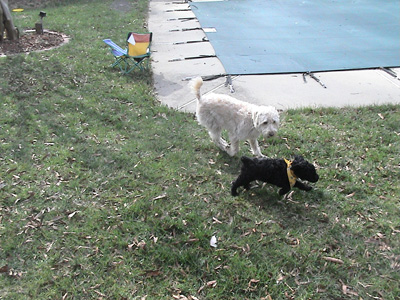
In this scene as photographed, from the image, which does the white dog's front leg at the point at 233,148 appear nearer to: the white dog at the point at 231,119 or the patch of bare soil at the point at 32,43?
the white dog at the point at 231,119

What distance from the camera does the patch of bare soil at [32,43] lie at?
8.36m

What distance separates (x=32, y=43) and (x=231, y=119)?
269 inches

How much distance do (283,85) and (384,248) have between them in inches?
162

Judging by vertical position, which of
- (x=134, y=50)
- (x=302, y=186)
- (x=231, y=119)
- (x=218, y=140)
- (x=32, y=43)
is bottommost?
(x=32, y=43)

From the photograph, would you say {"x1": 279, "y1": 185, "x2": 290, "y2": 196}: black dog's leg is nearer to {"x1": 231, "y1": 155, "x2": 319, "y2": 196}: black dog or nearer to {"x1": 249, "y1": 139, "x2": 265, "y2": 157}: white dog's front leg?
{"x1": 231, "y1": 155, "x2": 319, "y2": 196}: black dog

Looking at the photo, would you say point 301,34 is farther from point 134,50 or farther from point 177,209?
point 177,209

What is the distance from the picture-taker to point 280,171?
3.71 meters

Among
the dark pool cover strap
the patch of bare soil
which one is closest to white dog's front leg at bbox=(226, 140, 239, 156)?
the dark pool cover strap

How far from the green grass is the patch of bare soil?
289 centimetres

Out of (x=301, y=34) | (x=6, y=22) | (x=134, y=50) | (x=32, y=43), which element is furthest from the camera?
(x=301, y=34)

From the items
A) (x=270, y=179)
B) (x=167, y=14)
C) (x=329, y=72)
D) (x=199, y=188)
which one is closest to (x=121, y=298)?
(x=199, y=188)

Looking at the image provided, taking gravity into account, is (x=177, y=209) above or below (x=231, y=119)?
below

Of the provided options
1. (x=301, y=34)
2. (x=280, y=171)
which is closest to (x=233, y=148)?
(x=280, y=171)

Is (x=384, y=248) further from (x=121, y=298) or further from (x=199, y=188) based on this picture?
(x=121, y=298)
